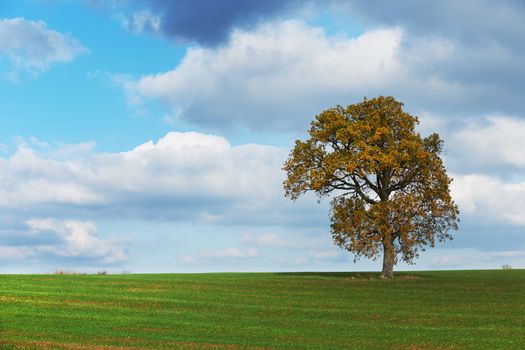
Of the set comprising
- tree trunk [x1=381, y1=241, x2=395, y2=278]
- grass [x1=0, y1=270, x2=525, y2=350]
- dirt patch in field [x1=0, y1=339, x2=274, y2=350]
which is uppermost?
tree trunk [x1=381, y1=241, x2=395, y2=278]

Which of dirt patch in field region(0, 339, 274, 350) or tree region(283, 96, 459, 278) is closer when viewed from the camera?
dirt patch in field region(0, 339, 274, 350)

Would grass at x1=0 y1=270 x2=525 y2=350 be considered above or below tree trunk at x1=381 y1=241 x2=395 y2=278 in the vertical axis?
below

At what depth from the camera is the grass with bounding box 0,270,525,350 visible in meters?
31.8

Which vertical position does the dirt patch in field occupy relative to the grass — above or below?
below

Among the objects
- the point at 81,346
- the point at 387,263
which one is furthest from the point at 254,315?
the point at 387,263

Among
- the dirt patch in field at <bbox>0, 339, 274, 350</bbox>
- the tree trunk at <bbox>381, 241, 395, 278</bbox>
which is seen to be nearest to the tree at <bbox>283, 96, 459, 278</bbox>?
the tree trunk at <bbox>381, 241, 395, 278</bbox>

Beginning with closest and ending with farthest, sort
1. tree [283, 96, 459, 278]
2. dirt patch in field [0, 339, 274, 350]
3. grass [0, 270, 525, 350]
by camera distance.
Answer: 1. dirt patch in field [0, 339, 274, 350]
2. grass [0, 270, 525, 350]
3. tree [283, 96, 459, 278]

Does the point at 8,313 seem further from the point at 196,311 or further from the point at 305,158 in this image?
the point at 305,158

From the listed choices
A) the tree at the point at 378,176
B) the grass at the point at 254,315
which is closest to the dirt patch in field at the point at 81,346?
the grass at the point at 254,315

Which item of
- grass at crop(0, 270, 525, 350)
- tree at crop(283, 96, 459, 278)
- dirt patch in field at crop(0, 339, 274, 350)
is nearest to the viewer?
dirt patch in field at crop(0, 339, 274, 350)

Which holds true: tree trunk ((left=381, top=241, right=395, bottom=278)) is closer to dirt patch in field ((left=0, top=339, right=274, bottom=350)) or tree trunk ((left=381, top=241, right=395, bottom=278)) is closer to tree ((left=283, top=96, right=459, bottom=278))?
tree ((left=283, top=96, right=459, bottom=278))

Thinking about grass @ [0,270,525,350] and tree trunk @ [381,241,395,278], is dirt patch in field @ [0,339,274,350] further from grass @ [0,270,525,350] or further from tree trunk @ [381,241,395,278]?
tree trunk @ [381,241,395,278]

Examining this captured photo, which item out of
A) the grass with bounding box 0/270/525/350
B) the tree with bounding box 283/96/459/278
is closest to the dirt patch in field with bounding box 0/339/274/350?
the grass with bounding box 0/270/525/350

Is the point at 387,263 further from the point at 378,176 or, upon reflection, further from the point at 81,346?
the point at 81,346
